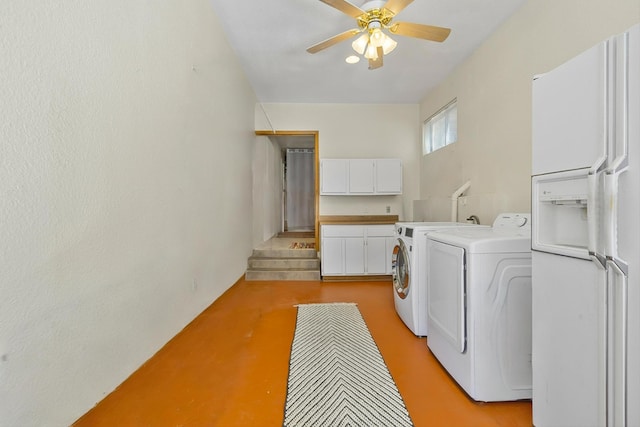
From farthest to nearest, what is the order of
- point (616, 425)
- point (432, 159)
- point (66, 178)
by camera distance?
point (432, 159) → point (66, 178) → point (616, 425)

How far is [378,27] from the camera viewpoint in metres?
2.06

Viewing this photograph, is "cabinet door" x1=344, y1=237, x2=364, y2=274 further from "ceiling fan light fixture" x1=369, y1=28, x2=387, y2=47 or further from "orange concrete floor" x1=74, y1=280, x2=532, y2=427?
"ceiling fan light fixture" x1=369, y1=28, x2=387, y2=47

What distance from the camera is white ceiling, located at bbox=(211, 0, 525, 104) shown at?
2.24 meters

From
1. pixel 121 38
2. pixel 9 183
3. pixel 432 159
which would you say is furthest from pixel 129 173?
pixel 432 159

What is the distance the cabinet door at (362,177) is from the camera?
398 cm

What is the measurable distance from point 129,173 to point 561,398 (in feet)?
7.46

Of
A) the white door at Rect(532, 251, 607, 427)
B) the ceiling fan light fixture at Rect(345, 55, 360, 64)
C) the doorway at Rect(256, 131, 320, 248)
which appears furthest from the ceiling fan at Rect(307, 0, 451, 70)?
the doorway at Rect(256, 131, 320, 248)

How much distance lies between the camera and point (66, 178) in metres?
1.10

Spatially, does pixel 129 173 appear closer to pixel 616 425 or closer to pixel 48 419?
pixel 48 419

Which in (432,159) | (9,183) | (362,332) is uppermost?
(432,159)

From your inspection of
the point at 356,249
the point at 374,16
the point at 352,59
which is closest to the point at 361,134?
the point at 352,59

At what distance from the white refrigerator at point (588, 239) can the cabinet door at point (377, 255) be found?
2574 mm

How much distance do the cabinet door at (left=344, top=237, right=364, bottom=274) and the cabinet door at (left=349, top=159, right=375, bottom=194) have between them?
78cm

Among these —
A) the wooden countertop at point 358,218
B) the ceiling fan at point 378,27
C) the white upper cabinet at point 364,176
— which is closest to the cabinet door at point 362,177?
the white upper cabinet at point 364,176
